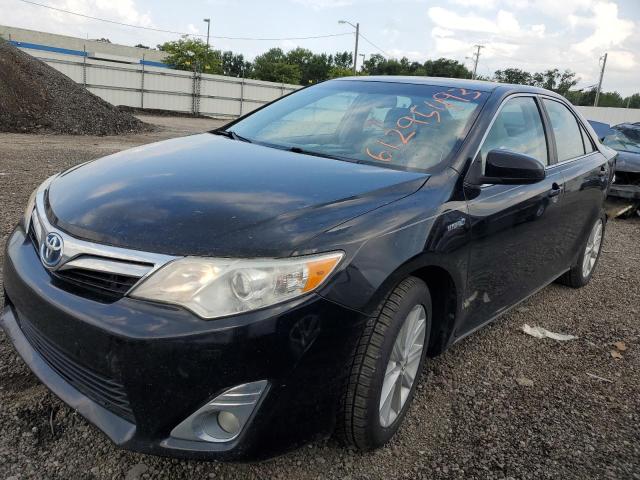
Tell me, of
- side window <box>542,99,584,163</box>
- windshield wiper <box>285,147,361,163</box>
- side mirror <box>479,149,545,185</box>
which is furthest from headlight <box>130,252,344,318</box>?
side window <box>542,99,584,163</box>

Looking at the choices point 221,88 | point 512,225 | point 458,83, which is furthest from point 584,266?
Result: point 221,88

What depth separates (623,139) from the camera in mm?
9594

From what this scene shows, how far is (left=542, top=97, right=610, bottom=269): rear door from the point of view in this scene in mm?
3807

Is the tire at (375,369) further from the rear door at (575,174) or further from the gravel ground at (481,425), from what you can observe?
the rear door at (575,174)

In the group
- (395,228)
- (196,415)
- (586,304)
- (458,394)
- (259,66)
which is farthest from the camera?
(259,66)

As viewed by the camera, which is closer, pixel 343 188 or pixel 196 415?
pixel 196 415

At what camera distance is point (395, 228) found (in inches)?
86.0

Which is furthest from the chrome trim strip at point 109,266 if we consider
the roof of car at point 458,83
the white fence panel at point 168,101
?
the white fence panel at point 168,101

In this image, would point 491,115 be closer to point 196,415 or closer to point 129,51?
point 196,415

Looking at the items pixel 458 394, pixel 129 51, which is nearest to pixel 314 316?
pixel 458 394

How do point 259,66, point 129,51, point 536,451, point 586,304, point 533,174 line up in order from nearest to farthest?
1. point 536,451
2. point 533,174
3. point 586,304
4. point 129,51
5. point 259,66

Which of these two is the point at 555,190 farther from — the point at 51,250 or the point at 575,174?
the point at 51,250

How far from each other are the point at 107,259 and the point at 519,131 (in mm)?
2576

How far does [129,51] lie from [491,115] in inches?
2629
